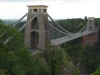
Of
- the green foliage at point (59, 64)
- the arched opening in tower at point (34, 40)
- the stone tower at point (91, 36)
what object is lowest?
the stone tower at point (91, 36)

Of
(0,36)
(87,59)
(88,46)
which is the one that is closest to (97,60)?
(87,59)

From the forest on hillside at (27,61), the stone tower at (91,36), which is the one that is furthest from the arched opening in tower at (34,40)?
the stone tower at (91,36)

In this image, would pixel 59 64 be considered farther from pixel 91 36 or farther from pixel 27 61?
pixel 91 36

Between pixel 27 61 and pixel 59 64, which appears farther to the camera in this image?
pixel 27 61

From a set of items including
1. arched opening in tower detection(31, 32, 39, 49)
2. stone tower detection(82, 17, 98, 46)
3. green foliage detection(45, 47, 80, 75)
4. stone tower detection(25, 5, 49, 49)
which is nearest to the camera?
green foliage detection(45, 47, 80, 75)

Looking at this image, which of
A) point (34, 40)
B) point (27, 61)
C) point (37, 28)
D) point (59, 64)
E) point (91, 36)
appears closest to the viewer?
point (59, 64)

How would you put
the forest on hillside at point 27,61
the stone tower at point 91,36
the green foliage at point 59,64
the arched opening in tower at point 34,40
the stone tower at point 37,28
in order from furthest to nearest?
1. the stone tower at point 91,36
2. the arched opening in tower at point 34,40
3. the stone tower at point 37,28
4. the green foliage at point 59,64
5. the forest on hillside at point 27,61

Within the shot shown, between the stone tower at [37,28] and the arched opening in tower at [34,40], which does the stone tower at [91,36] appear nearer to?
the arched opening in tower at [34,40]

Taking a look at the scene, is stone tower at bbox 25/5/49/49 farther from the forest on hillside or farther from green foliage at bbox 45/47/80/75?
green foliage at bbox 45/47/80/75

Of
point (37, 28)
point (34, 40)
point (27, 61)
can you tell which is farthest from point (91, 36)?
point (27, 61)

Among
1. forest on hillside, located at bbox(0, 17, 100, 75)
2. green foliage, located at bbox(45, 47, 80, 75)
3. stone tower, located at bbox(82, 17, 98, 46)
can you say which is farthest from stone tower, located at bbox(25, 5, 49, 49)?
stone tower, located at bbox(82, 17, 98, 46)
